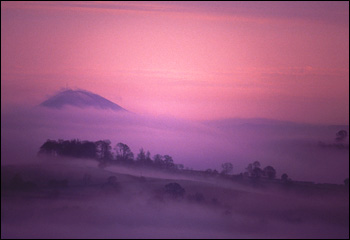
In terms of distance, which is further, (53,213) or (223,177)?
(223,177)

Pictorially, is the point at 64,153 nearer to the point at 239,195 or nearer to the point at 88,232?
the point at 88,232

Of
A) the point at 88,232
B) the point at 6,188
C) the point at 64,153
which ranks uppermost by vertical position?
the point at 64,153

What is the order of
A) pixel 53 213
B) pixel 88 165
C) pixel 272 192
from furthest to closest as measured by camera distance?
pixel 272 192
pixel 88 165
pixel 53 213

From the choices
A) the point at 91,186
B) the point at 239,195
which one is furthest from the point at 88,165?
the point at 239,195

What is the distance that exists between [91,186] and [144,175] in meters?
1.72

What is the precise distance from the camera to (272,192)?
1686 centimetres

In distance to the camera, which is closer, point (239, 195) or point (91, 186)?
point (91, 186)

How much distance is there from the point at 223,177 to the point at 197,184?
0.96 m

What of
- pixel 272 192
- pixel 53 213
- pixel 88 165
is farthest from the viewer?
pixel 272 192

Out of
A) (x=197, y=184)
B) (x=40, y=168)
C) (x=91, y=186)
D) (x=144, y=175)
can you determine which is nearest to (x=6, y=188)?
(x=40, y=168)

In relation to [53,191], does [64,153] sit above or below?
above

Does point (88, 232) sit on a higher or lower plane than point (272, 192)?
lower

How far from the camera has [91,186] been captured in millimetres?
15719

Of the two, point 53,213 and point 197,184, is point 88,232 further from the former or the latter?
point 197,184
